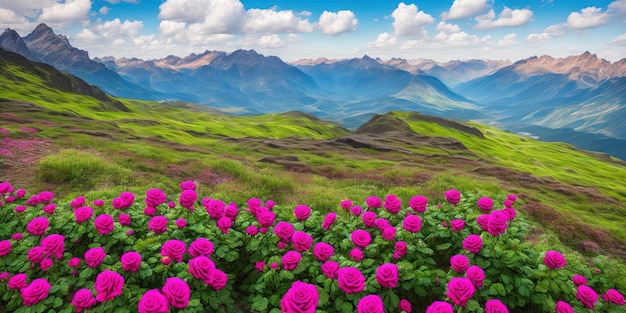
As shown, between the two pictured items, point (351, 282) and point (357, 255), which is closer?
point (351, 282)

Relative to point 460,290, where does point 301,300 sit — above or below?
above

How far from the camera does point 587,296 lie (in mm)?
5211

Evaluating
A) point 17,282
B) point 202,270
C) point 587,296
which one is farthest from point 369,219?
point 17,282

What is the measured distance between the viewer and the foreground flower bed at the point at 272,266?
4855 millimetres

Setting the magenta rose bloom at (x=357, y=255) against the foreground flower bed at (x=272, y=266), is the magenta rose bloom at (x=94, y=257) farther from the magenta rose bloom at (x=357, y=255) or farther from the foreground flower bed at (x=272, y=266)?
the magenta rose bloom at (x=357, y=255)

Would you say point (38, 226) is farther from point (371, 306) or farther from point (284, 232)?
point (371, 306)

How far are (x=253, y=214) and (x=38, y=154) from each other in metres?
19.8

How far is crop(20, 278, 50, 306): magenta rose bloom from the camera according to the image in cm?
474

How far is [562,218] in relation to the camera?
48.6 feet

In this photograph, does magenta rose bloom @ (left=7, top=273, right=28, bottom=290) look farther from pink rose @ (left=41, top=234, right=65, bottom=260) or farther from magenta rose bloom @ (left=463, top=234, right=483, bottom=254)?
magenta rose bloom @ (left=463, top=234, right=483, bottom=254)

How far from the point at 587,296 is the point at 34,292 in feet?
27.6

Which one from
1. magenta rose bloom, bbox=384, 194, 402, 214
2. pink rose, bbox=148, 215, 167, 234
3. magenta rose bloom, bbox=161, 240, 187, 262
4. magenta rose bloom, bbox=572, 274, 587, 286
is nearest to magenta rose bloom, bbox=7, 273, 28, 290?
pink rose, bbox=148, 215, 167, 234

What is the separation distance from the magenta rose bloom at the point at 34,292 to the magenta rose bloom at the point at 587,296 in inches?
324

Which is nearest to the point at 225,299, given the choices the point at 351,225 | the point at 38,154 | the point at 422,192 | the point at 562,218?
the point at 351,225
